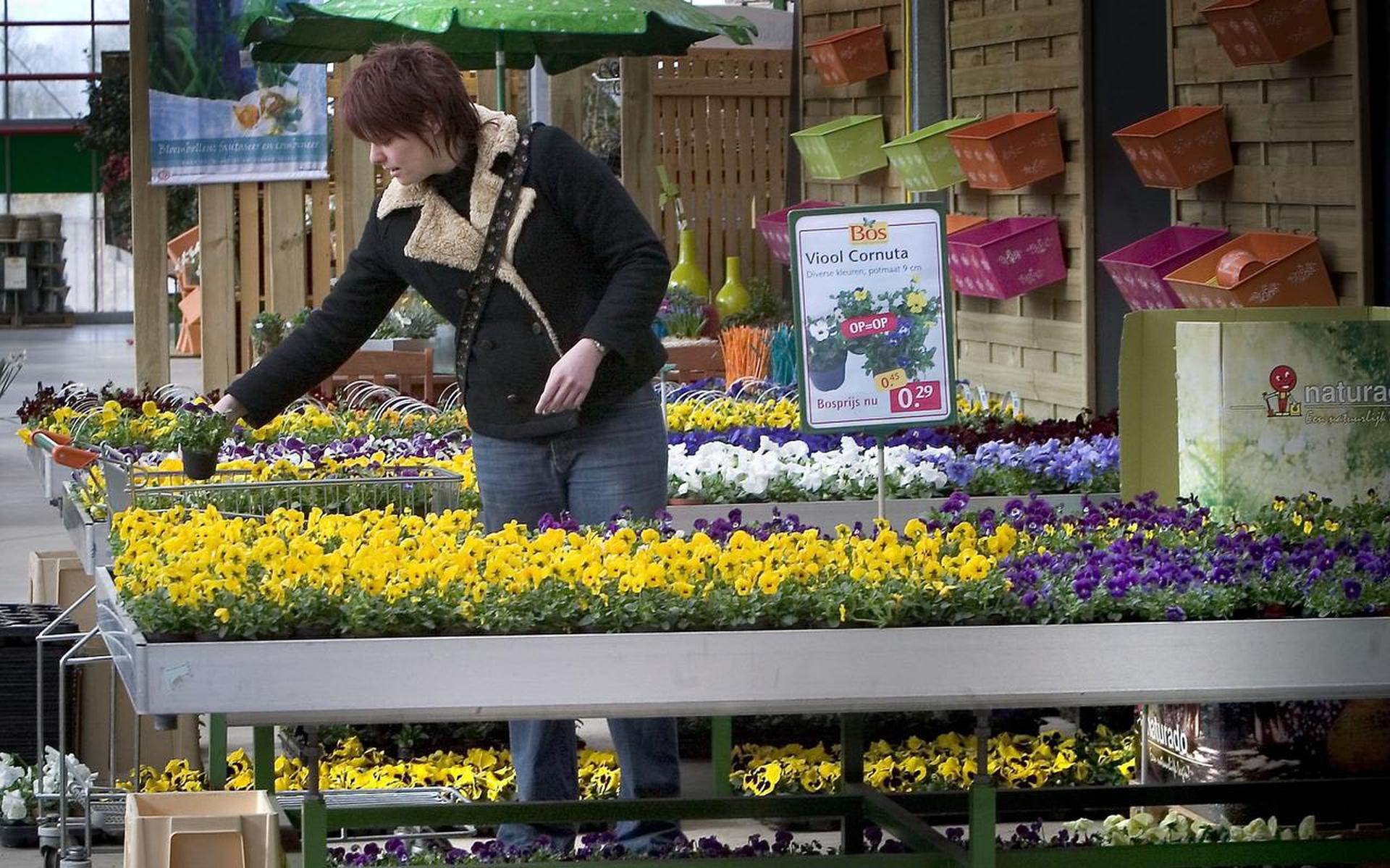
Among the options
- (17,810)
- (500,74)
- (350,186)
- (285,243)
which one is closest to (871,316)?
(17,810)

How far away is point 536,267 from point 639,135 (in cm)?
723

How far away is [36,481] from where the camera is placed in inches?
465

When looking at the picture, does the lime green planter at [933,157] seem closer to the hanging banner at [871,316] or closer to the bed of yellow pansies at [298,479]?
the bed of yellow pansies at [298,479]

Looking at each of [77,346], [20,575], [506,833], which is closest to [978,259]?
[20,575]

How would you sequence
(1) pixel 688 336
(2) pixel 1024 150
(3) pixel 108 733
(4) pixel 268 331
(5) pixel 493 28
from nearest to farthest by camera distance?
(3) pixel 108 733 → (5) pixel 493 28 → (2) pixel 1024 150 → (4) pixel 268 331 → (1) pixel 688 336

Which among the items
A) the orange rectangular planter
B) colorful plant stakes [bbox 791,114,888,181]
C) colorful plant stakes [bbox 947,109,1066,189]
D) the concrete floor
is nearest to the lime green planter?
colorful plant stakes [bbox 947,109,1066,189]

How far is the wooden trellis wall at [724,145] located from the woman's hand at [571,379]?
28.4ft

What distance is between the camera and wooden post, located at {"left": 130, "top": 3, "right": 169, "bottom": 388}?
8.75 m

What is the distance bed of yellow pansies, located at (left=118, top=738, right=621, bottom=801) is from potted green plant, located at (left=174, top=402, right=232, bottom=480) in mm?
859

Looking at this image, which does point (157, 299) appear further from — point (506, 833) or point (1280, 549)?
point (1280, 549)

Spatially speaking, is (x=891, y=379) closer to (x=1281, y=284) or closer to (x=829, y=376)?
(x=829, y=376)

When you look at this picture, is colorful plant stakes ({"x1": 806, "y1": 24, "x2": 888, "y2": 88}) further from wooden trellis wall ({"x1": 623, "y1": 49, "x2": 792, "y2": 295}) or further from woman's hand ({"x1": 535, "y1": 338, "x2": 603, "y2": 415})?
woman's hand ({"x1": 535, "y1": 338, "x2": 603, "y2": 415})

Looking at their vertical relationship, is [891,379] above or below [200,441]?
above

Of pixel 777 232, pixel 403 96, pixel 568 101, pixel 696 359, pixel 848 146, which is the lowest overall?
pixel 696 359
